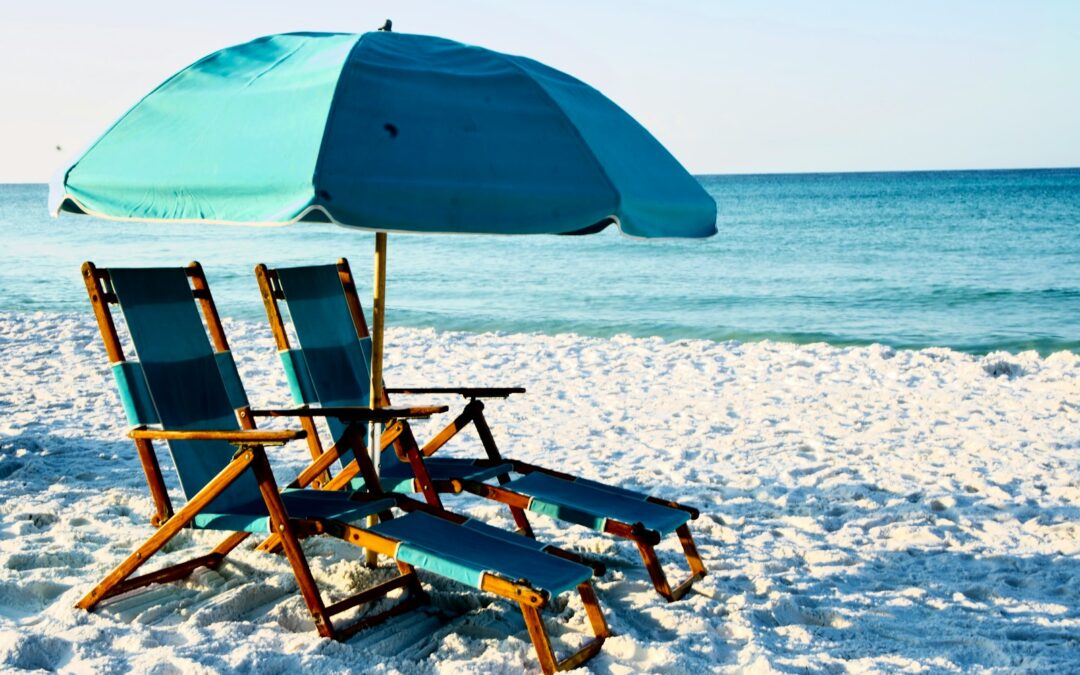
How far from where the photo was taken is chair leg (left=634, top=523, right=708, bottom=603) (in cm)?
373

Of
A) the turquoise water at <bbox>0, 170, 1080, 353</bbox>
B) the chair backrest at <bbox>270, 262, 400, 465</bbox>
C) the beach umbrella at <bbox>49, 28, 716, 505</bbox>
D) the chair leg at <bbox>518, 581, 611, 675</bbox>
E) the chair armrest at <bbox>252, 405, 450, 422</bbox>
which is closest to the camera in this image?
the beach umbrella at <bbox>49, 28, 716, 505</bbox>

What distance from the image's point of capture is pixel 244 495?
371cm

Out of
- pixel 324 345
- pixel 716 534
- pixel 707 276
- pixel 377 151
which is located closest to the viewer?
pixel 377 151

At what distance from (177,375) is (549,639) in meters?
1.70

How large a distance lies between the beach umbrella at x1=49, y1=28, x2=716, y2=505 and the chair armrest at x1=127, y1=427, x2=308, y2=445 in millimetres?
708

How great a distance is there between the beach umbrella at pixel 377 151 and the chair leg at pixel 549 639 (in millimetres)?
1128

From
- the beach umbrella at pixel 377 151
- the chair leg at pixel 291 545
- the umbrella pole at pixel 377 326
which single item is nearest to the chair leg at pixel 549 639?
the chair leg at pixel 291 545

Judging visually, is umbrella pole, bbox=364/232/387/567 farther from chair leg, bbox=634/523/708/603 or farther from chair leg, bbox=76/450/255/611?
chair leg, bbox=634/523/708/603

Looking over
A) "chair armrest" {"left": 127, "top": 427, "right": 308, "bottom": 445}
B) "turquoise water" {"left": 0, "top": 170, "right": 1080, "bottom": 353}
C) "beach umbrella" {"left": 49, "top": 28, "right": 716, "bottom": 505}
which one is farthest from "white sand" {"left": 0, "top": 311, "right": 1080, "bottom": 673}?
"turquoise water" {"left": 0, "top": 170, "right": 1080, "bottom": 353}

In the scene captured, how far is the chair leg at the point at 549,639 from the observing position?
9.93ft

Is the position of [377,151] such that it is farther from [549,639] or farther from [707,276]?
[707,276]

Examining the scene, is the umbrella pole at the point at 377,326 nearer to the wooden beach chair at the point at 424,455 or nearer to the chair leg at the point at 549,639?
the wooden beach chair at the point at 424,455

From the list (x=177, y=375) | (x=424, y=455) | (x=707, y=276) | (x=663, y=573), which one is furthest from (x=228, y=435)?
(x=707, y=276)

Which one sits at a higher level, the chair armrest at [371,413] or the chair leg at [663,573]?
the chair armrest at [371,413]
